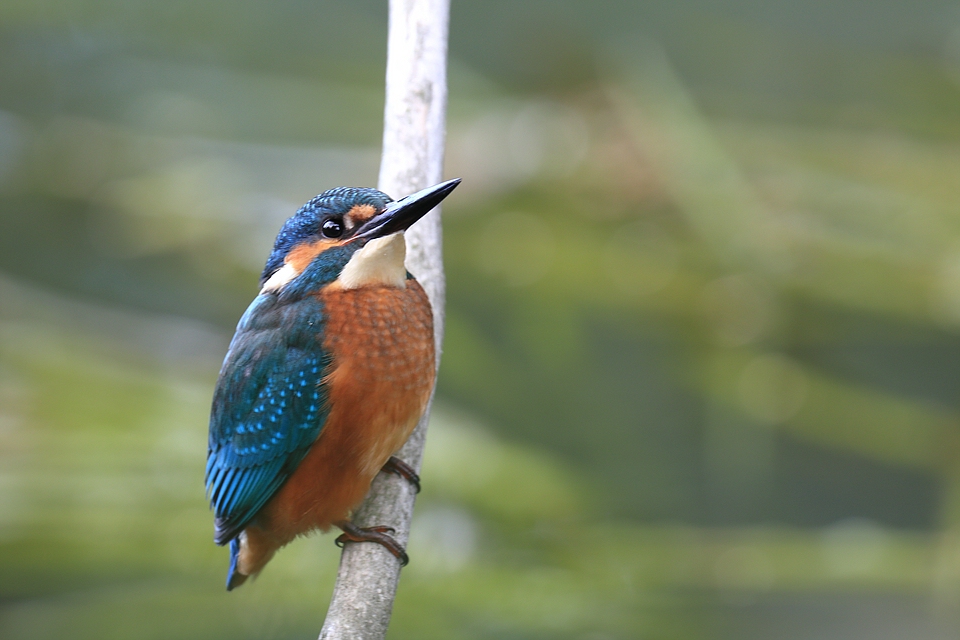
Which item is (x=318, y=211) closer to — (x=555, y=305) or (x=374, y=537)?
(x=374, y=537)

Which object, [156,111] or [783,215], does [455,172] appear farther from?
[156,111]

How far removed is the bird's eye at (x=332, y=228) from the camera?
5.00 ft

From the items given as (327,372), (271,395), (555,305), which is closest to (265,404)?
(271,395)

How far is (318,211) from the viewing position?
1528mm

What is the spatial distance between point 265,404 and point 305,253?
0.26 metres

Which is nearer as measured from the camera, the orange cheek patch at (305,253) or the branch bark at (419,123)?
the orange cheek patch at (305,253)

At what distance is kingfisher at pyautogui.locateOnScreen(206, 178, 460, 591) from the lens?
1.52 meters

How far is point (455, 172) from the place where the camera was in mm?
3840

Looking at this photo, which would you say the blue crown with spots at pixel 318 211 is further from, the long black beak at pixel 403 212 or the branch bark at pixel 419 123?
the branch bark at pixel 419 123

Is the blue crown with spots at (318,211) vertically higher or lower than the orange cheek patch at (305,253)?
higher

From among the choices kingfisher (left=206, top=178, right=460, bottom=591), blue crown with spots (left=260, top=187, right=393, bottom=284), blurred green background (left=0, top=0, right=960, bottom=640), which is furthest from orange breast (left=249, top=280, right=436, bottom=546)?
blurred green background (left=0, top=0, right=960, bottom=640)

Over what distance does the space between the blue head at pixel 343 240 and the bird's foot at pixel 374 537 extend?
39 cm

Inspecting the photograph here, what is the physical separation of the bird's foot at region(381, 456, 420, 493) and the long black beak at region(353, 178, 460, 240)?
15.4 inches

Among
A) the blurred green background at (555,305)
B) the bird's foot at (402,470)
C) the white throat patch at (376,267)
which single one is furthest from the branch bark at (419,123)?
the blurred green background at (555,305)
